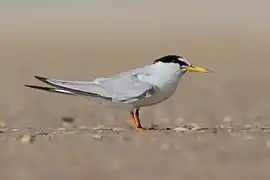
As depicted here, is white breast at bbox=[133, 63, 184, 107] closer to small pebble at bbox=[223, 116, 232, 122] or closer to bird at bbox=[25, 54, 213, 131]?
bird at bbox=[25, 54, 213, 131]

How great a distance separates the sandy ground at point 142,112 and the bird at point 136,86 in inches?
11.0

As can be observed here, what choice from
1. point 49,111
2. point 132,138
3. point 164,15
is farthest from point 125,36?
point 132,138

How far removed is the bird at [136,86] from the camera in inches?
309

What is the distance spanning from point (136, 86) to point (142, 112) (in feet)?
9.18

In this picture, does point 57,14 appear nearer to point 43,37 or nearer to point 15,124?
point 43,37

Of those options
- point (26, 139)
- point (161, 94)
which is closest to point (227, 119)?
point (161, 94)

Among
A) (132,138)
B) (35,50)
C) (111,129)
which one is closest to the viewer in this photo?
(132,138)

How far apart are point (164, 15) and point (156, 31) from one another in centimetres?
543

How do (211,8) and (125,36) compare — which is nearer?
(125,36)

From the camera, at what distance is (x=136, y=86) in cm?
788

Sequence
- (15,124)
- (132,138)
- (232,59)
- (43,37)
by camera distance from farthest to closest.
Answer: (43,37) → (232,59) → (15,124) → (132,138)

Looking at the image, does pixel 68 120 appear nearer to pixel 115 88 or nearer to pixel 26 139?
pixel 115 88

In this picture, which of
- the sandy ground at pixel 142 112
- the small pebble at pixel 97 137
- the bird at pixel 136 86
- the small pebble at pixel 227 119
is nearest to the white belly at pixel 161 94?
the bird at pixel 136 86

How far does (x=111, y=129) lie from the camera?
336 inches
